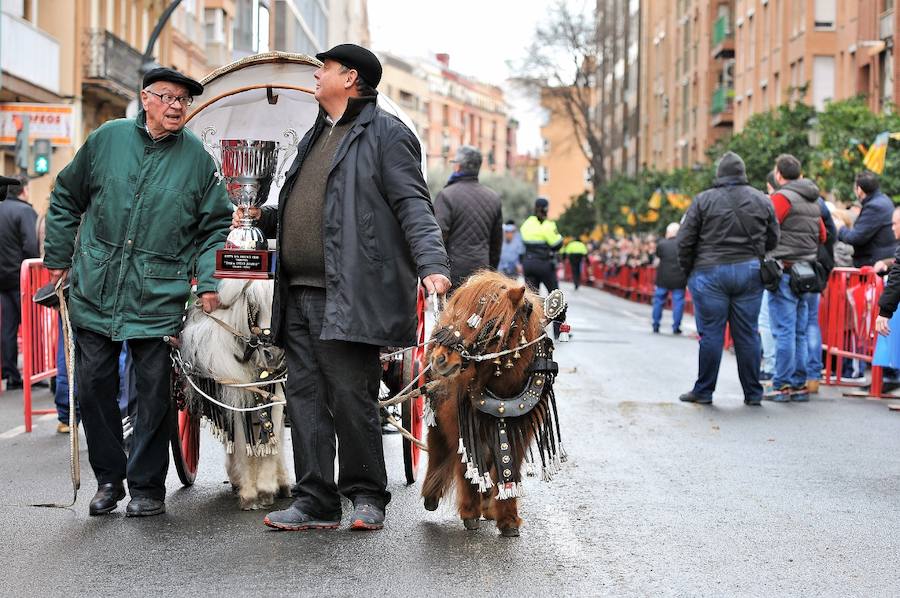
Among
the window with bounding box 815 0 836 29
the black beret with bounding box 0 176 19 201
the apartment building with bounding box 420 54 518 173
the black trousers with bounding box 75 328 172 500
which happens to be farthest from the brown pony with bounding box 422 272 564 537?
the apartment building with bounding box 420 54 518 173

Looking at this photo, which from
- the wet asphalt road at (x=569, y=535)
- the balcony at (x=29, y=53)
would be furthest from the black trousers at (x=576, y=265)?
the wet asphalt road at (x=569, y=535)

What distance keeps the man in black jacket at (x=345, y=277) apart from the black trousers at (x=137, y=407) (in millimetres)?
684

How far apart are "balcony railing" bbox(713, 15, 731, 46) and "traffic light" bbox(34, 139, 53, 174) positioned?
137 ft

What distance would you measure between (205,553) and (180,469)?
67.6 inches

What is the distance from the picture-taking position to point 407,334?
696 cm

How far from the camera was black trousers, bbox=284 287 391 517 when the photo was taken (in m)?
6.99

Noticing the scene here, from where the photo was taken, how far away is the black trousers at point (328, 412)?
6988 millimetres

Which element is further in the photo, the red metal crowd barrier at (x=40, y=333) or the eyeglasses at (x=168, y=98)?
the red metal crowd barrier at (x=40, y=333)

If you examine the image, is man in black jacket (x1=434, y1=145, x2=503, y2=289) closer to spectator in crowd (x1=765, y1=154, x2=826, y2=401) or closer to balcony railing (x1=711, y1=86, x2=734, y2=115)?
spectator in crowd (x1=765, y1=154, x2=826, y2=401)

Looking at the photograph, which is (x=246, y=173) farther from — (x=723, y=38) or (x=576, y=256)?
(x=723, y=38)

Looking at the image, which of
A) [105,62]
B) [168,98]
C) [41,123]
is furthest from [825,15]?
[168,98]

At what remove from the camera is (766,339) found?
48.8 feet

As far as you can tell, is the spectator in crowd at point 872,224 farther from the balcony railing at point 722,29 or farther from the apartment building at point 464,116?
the apartment building at point 464,116

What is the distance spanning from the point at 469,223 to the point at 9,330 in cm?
455
